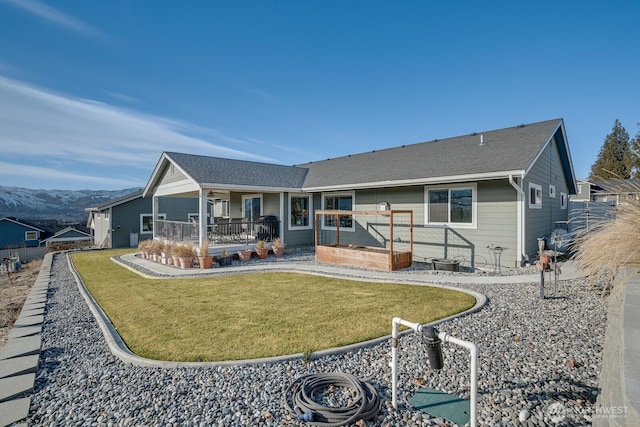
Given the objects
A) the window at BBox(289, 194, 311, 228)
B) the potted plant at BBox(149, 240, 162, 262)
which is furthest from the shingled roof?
the potted plant at BBox(149, 240, 162, 262)

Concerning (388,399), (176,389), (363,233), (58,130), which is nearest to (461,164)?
(363,233)

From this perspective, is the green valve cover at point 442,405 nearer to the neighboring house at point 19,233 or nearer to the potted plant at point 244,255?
the potted plant at point 244,255

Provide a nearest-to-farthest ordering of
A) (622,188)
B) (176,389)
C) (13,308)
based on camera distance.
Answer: (176,389)
(622,188)
(13,308)

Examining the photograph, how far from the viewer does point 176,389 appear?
288 cm

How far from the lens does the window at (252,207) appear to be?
15211 mm

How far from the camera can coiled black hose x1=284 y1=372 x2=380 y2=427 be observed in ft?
7.78

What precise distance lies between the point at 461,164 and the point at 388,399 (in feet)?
28.8

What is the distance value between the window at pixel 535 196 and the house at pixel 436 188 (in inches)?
1.6

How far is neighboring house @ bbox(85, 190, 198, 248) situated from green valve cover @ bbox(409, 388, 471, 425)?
76.5ft

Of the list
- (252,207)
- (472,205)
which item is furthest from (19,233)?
(472,205)

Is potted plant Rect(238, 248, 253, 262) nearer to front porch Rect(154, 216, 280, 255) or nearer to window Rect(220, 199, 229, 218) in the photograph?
front porch Rect(154, 216, 280, 255)

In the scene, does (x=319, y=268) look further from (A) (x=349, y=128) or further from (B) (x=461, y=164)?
(A) (x=349, y=128)

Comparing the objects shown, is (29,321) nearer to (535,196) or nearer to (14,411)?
(14,411)

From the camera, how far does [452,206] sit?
970 cm
